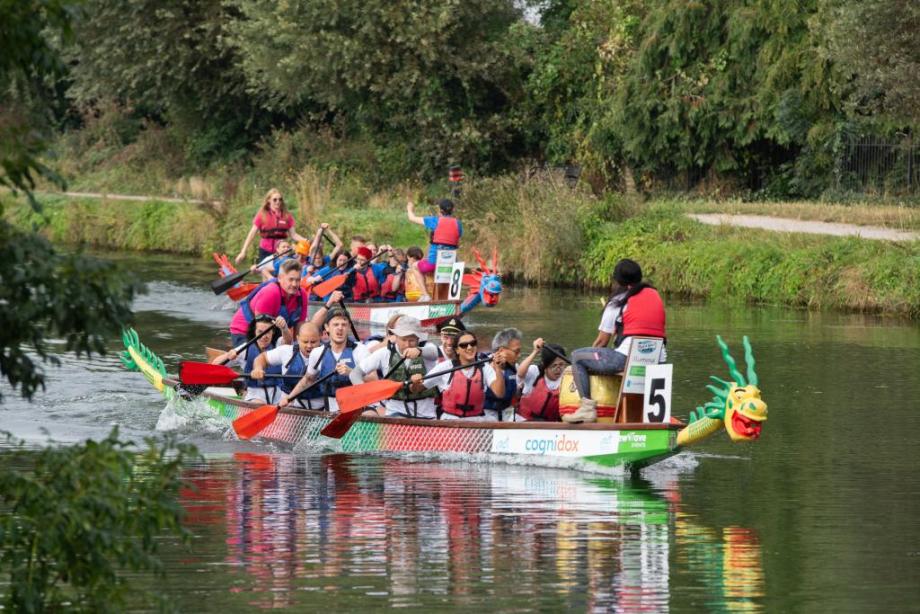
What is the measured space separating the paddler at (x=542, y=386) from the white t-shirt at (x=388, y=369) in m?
0.92

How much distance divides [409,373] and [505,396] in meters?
0.90

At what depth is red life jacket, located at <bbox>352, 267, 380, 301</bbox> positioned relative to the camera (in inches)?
1058

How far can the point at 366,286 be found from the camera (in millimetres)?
26922

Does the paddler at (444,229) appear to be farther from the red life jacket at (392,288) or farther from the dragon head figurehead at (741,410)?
the dragon head figurehead at (741,410)

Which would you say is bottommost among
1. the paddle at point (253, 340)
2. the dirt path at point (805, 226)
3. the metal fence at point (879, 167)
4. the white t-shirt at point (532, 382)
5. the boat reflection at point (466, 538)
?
the boat reflection at point (466, 538)

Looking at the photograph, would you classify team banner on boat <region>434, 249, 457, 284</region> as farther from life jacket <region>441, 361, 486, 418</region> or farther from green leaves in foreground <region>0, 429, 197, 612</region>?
green leaves in foreground <region>0, 429, 197, 612</region>

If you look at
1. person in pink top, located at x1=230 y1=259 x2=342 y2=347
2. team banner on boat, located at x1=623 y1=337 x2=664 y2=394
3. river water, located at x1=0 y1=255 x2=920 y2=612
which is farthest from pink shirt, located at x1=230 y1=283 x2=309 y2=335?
team banner on boat, located at x1=623 y1=337 x2=664 y2=394

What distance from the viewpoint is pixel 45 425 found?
58.2 feet

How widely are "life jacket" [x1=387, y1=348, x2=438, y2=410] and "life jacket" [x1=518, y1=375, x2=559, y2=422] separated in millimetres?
889

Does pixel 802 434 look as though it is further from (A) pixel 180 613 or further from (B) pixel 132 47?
(B) pixel 132 47

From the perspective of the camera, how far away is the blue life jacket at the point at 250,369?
16.4 metres

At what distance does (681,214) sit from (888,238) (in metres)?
5.12

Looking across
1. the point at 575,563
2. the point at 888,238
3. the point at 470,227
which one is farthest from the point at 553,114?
the point at 575,563

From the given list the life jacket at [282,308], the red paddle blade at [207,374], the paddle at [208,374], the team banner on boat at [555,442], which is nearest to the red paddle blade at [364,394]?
the team banner on boat at [555,442]
